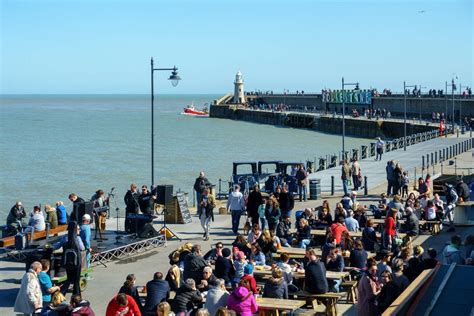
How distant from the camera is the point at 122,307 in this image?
1067cm

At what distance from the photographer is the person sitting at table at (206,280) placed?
40.2 feet

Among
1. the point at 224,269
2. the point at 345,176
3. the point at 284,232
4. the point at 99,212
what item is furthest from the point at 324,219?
the point at 345,176

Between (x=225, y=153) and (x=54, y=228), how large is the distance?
4633cm

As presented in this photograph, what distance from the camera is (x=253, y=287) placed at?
1166 centimetres

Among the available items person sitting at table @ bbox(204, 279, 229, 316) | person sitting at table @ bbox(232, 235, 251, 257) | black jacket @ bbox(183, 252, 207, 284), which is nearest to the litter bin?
person sitting at table @ bbox(232, 235, 251, 257)

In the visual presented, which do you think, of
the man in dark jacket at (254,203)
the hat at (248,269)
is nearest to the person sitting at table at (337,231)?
the hat at (248,269)

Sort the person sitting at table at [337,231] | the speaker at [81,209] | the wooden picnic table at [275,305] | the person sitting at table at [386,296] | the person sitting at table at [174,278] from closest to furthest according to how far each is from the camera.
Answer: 1. the person sitting at table at [386,296]
2. the wooden picnic table at [275,305]
3. the person sitting at table at [174,278]
4. the person sitting at table at [337,231]
5. the speaker at [81,209]

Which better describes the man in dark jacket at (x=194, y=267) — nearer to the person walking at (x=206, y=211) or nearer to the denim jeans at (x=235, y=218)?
the person walking at (x=206, y=211)

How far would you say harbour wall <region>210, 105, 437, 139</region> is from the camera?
76.5 metres

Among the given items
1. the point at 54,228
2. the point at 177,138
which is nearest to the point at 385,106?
the point at 177,138

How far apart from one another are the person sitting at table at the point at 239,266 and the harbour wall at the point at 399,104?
60616 mm

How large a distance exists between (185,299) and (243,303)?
38.1 inches

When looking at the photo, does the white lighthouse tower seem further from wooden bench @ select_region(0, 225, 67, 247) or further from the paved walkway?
wooden bench @ select_region(0, 225, 67, 247)

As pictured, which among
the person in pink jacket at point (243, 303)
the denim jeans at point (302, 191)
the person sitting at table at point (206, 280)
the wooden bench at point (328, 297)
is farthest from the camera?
the denim jeans at point (302, 191)
